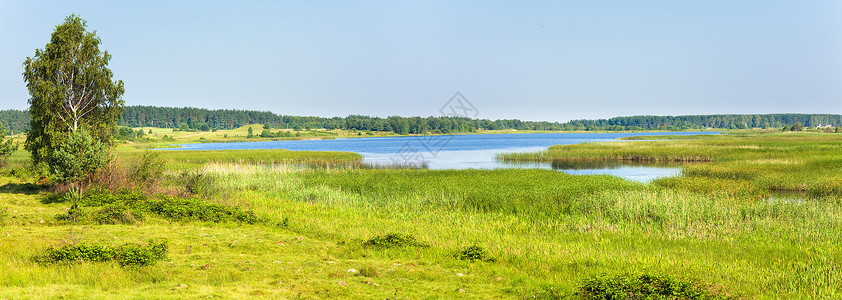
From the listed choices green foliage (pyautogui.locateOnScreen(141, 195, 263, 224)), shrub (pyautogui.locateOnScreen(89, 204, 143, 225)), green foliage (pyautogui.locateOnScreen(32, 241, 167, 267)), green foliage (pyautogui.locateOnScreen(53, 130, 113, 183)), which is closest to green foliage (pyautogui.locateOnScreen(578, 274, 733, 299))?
green foliage (pyautogui.locateOnScreen(32, 241, 167, 267))

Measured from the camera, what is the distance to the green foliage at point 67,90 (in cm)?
2528

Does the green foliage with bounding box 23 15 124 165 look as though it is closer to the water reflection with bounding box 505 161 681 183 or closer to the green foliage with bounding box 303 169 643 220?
the green foliage with bounding box 303 169 643 220

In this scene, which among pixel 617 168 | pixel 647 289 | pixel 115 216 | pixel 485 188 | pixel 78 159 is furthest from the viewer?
pixel 617 168

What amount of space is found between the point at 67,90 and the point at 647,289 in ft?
91.0

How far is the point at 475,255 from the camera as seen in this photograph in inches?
510

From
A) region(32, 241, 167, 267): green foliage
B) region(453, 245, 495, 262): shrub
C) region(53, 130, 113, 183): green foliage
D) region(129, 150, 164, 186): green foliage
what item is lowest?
region(453, 245, 495, 262): shrub

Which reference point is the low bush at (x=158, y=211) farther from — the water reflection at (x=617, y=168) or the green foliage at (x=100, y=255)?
the water reflection at (x=617, y=168)

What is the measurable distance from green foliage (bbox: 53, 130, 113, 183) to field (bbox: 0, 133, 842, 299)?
1198 millimetres

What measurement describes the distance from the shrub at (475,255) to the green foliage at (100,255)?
699cm

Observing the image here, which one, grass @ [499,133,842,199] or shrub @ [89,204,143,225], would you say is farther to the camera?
grass @ [499,133,842,199]

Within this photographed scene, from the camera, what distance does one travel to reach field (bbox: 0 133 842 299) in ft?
32.6

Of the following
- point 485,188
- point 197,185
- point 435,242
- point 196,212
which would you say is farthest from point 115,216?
point 485,188

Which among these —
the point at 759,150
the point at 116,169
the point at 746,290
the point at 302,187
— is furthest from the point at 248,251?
the point at 759,150

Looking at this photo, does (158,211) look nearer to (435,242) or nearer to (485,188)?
(435,242)
